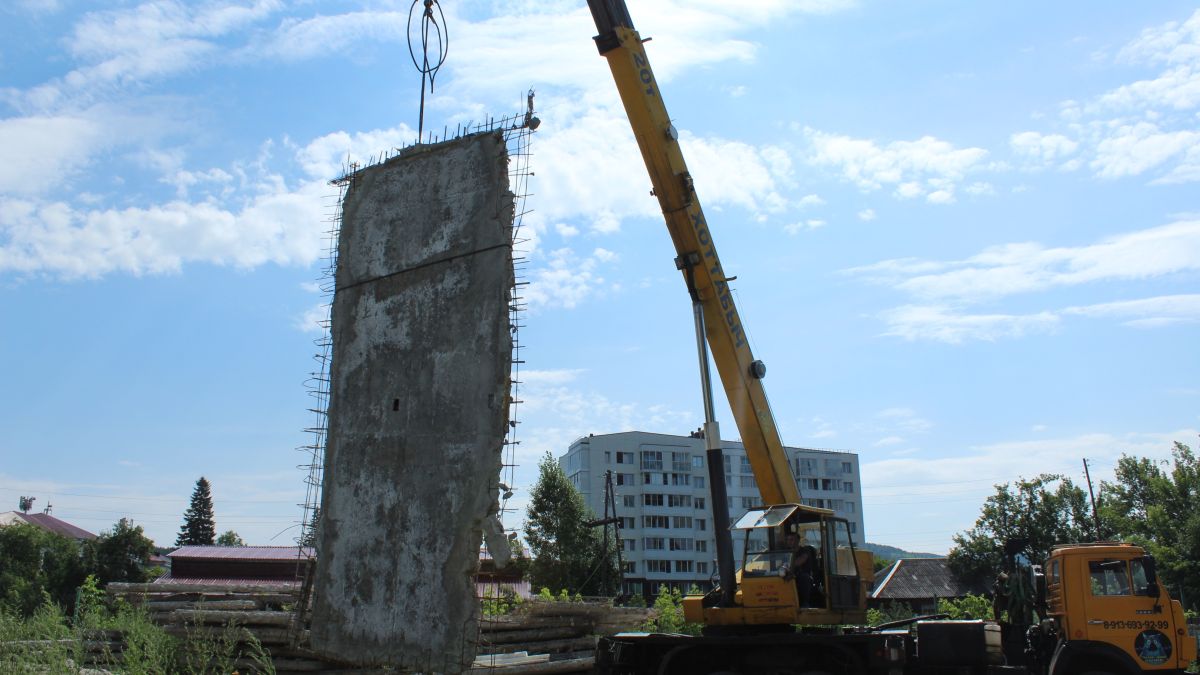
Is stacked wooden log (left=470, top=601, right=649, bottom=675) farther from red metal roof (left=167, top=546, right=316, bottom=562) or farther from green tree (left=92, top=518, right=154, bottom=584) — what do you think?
green tree (left=92, top=518, right=154, bottom=584)

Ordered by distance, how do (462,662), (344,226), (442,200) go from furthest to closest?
(344,226), (442,200), (462,662)

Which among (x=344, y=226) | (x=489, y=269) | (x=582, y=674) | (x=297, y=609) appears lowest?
(x=582, y=674)

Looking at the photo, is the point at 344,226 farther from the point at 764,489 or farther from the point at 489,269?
the point at 764,489

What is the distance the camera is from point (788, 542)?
11.4m

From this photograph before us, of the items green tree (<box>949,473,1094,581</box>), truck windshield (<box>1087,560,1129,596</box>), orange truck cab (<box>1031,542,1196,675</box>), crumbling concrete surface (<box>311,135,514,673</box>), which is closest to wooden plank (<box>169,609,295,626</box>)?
crumbling concrete surface (<box>311,135,514,673</box>)

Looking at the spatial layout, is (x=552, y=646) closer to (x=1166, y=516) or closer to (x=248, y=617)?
(x=248, y=617)

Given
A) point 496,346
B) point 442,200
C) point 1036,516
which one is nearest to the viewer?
point 496,346

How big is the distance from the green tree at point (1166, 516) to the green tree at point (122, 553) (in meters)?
50.8

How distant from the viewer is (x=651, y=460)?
73125 mm

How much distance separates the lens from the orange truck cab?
10.3 m

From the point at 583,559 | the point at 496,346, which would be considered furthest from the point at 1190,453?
the point at 496,346

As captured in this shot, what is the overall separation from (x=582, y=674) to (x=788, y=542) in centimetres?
390

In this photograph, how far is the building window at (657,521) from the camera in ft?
232

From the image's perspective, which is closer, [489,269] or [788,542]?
[489,269]
